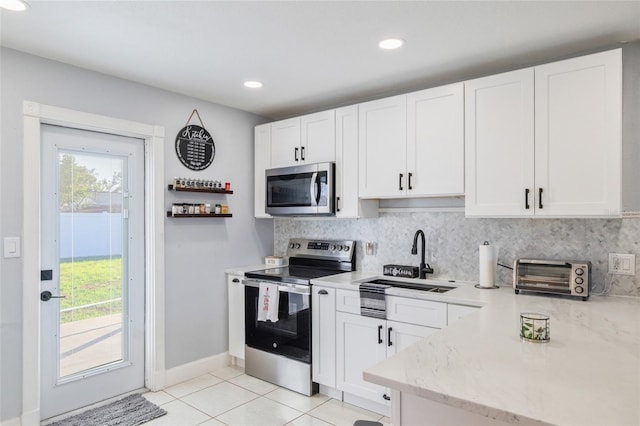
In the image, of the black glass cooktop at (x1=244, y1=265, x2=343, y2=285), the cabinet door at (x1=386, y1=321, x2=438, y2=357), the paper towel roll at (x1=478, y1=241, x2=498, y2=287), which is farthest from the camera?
the black glass cooktop at (x1=244, y1=265, x2=343, y2=285)

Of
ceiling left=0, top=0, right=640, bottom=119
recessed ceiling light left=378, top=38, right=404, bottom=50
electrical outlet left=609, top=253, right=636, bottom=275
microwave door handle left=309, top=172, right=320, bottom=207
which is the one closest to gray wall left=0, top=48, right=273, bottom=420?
ceiling left=0, top=0, right=640, bottom=119

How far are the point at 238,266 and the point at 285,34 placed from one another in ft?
7.48

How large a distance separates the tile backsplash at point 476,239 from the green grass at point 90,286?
170 cm

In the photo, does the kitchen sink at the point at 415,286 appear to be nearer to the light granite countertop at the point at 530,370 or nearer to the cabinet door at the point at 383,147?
the cabinet door at the point at 383,147

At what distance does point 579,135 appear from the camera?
2.29m

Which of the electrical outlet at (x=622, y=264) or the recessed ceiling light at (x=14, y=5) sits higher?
the recessed ceiling light at (x=14, y=5)

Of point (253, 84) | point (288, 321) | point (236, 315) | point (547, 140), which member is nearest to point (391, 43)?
point (547, 140)

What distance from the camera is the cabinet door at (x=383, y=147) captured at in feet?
9.78

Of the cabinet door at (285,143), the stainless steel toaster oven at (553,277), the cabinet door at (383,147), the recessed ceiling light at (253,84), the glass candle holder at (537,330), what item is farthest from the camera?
the cabinet door at (285,143)

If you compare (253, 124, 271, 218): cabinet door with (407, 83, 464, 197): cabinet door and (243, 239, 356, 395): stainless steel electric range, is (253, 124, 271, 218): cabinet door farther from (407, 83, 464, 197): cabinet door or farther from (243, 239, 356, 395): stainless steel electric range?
(407, 83, 464, 197): cabinet door

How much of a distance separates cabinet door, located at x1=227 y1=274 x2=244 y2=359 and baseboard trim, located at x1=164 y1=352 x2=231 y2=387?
0.34 ft

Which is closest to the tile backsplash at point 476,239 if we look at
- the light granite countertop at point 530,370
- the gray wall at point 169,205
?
the light granite countertop at point 530,370

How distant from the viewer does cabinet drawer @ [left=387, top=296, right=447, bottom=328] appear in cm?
248

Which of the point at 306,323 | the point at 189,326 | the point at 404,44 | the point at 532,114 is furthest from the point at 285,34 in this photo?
the point at 189,326
